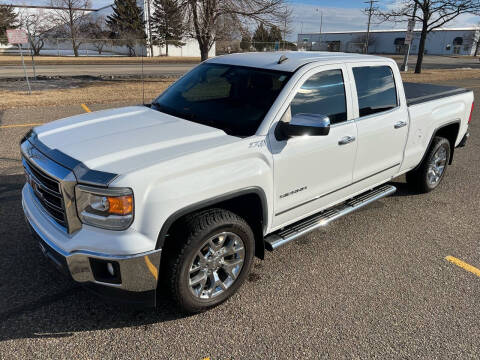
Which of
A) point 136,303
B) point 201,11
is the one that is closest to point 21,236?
point 136,303

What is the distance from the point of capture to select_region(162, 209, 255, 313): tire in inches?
103

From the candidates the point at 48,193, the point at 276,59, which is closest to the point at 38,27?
the point at 276,59

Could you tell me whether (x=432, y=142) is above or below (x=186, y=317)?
above

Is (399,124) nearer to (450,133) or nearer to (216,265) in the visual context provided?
(450,133)

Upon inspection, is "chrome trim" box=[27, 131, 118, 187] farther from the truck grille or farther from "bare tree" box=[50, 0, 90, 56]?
"bare tree" box=[50, 0, 90, 56]

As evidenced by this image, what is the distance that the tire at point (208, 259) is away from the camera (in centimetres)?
261

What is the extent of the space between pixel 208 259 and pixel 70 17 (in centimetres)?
4809

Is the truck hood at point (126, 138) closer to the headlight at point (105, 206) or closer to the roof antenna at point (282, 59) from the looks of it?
the headlight at point (105, 206)

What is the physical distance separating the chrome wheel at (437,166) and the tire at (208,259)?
3443 mm

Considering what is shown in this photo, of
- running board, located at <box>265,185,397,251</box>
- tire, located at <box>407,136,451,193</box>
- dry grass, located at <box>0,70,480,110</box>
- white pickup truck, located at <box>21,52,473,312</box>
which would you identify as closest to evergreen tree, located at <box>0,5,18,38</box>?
dry grass, located at <box>0,70,480,110</box>

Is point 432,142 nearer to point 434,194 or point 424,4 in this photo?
point 434,194

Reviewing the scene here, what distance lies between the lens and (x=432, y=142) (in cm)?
512

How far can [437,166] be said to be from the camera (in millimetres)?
→ 5457

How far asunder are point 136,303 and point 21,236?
2.04m
